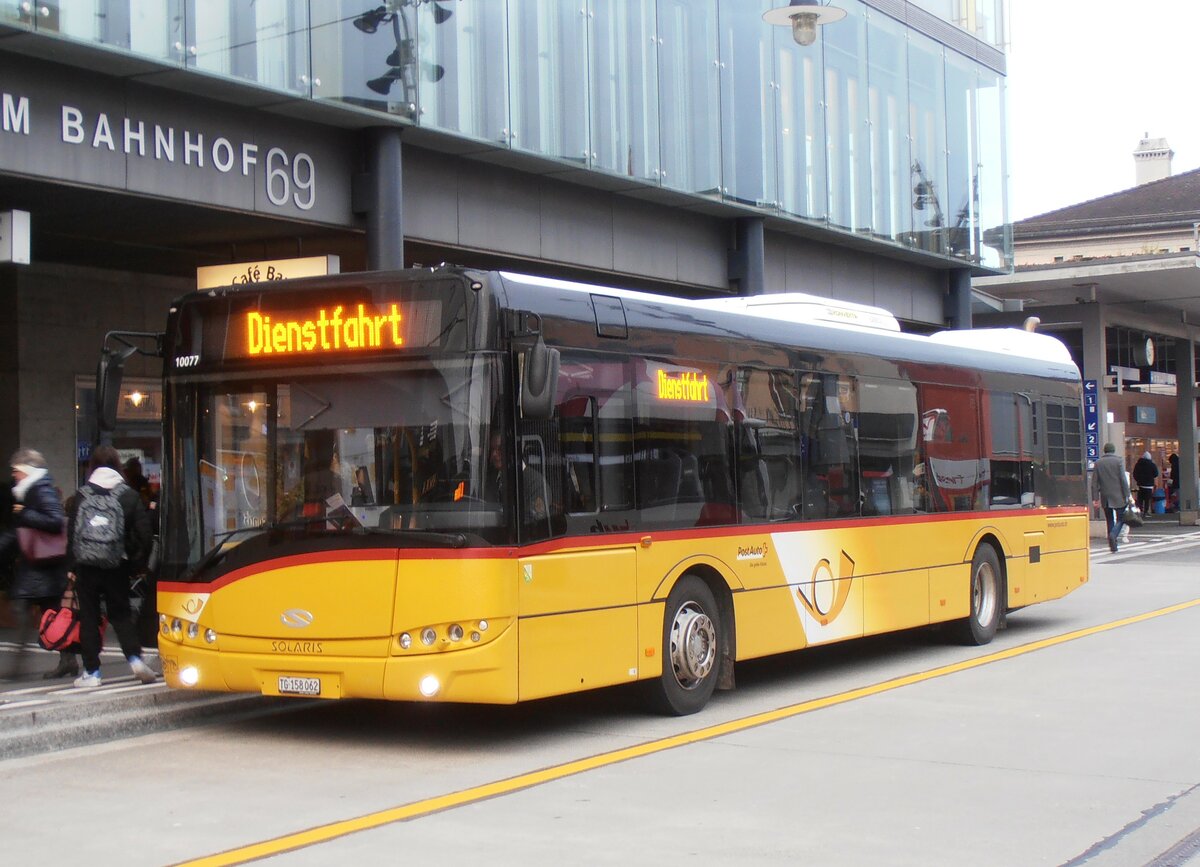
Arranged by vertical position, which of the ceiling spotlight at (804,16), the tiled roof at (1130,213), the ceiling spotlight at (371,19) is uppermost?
the tiled roof at (1130,213)

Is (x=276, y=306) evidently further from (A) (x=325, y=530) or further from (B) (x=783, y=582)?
(B) (x=783, y=582)

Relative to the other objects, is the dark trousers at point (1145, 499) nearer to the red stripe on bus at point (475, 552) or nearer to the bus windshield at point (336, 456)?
the red stripe on bus at point (475, 552)

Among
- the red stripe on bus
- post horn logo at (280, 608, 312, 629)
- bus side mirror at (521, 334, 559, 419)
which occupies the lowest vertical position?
post horn logo at (280, 608, 312, 629)

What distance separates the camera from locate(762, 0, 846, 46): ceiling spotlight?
47.8 feet

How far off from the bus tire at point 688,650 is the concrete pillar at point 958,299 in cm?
1988

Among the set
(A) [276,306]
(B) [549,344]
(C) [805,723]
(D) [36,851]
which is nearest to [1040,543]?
(C) [805,723]

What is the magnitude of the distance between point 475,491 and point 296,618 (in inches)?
54.7

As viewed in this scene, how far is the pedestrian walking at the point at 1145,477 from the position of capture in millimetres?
41875

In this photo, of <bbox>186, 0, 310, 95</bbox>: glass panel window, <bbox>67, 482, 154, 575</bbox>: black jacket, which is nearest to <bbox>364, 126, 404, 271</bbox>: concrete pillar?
<bbox>186, 0, 310, 95</bbox>: glass panel window

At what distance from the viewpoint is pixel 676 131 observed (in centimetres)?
2066

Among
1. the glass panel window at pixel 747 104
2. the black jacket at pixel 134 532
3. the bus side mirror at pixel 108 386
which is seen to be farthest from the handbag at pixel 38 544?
the glass panel window at pixel 747 104

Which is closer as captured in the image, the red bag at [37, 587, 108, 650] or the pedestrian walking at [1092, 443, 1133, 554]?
the red bag at [37, 587, 108, 650]

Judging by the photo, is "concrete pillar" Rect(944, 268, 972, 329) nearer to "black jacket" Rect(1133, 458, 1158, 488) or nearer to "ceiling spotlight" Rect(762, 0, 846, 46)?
"black jacket" Rect(1133, 458, 1158, 488)

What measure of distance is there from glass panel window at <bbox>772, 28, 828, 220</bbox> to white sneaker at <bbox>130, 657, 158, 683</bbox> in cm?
1452
